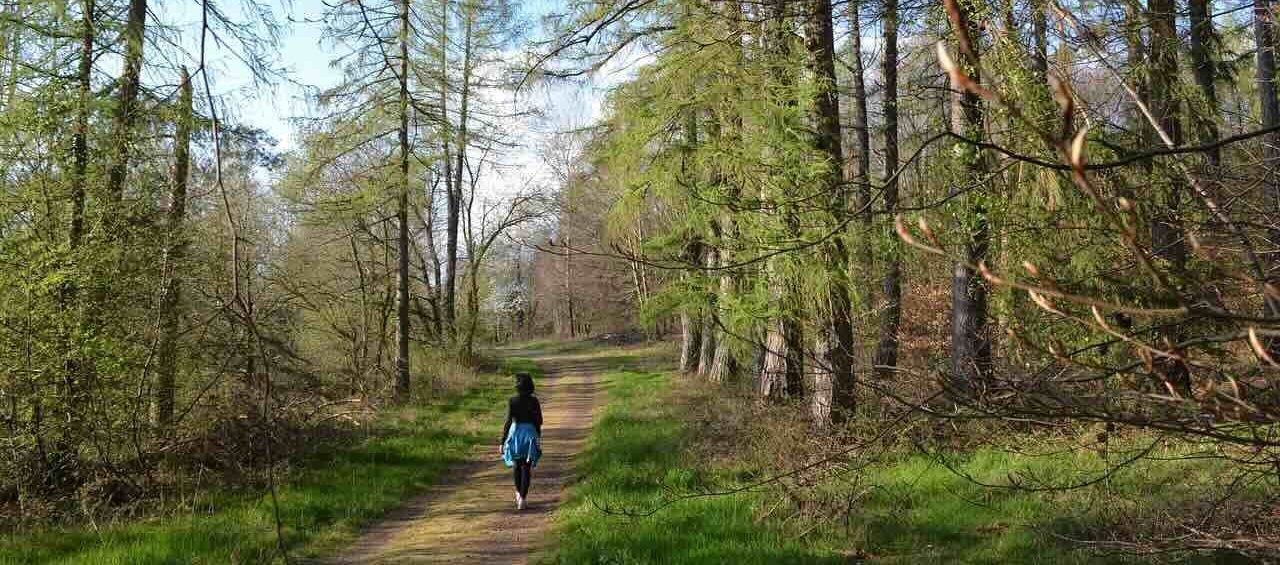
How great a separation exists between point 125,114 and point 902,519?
7800mm

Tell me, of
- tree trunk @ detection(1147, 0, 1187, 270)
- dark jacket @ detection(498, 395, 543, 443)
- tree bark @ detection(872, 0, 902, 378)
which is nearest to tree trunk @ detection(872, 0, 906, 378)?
tree bark @ detection(872, 0, 902, 378)

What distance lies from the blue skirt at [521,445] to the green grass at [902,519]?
67 centimetres

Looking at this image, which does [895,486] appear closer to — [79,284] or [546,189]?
[79,284]

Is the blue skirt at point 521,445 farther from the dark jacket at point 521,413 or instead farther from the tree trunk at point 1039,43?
the tree trunk at point 1039,43

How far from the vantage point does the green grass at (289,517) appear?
570 cm

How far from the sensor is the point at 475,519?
7.54 meters

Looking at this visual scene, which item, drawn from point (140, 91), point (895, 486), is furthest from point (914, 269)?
point (140, 91)

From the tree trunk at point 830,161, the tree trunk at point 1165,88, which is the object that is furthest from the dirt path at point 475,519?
the tree trunk at point 1165,88

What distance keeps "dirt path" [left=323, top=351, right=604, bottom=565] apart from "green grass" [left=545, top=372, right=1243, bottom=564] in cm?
44

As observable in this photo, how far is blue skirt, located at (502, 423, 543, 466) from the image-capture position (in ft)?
26.0

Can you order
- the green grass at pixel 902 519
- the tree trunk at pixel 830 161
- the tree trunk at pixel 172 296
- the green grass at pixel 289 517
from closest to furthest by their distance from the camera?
the green grass at pixel 902 519
the green grass at pixel 289 517
the tree trunk at pixel 172 296
the tree trunk at pixel 830 161

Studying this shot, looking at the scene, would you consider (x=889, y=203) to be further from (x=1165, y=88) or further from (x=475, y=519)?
(x=475, y=519)

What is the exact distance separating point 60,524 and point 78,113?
12.4ft

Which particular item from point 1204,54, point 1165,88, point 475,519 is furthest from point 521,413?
point 1204,54
